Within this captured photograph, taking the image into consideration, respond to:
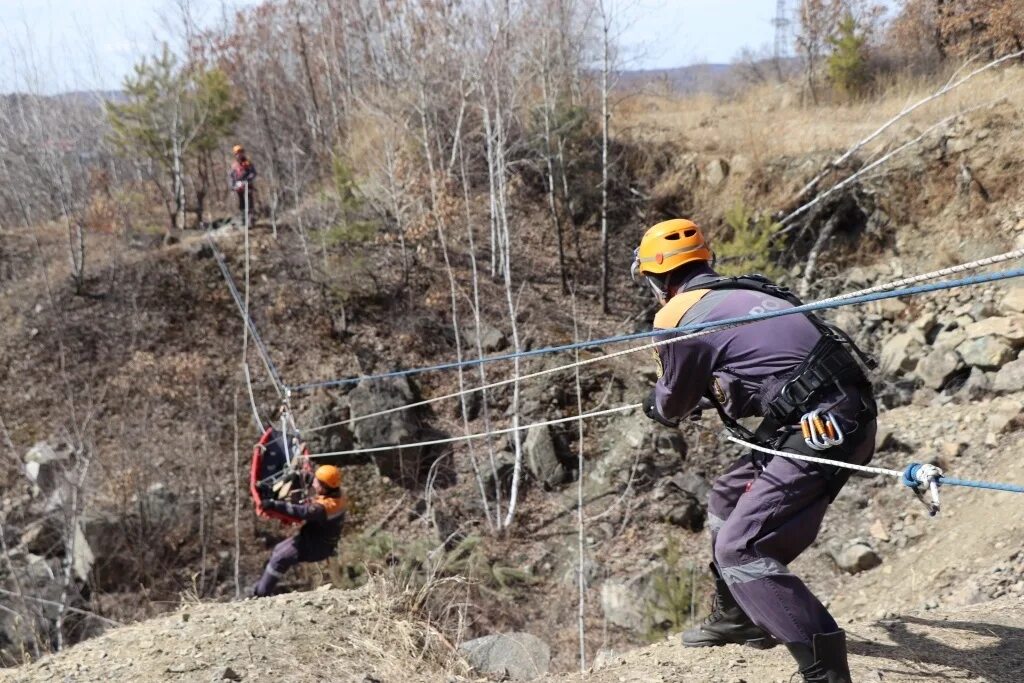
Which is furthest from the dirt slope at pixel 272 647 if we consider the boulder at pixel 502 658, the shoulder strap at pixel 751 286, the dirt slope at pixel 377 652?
the shoulder strap at pixel 751 286

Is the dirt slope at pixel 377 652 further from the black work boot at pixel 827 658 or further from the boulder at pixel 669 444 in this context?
the boulder at pixel 669 444

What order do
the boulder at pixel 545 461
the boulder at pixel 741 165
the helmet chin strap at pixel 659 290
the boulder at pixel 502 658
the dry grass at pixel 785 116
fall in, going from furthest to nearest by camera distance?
the boulder at pixel 741 165, the dry grass at pixel 785 116, the boulder at pixel 545 461, the boulder at pixel 502 658, the helmet chin strap at pixel 659 290

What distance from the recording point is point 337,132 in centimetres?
1864

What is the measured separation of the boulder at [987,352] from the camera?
9.58 m

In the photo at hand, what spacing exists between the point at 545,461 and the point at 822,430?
9.40 metres

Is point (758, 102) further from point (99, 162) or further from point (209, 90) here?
point (99, 162)

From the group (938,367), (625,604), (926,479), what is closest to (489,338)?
(625,604)

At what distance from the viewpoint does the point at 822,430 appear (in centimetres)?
279

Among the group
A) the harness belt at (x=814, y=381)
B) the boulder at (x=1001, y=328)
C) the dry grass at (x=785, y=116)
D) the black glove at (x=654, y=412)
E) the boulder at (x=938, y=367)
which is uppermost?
the dry grass at (x=785, y=116)

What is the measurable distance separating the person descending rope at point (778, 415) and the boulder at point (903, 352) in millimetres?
8958

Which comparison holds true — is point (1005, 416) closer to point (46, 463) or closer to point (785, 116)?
point (785, 116)

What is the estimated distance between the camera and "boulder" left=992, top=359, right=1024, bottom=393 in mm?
9164

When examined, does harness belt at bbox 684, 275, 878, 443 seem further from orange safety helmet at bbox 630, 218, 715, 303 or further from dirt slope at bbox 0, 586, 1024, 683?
dirt slope at bbox 0, 586, 1024, 683

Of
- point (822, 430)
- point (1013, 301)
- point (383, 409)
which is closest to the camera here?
point (822, 430)
